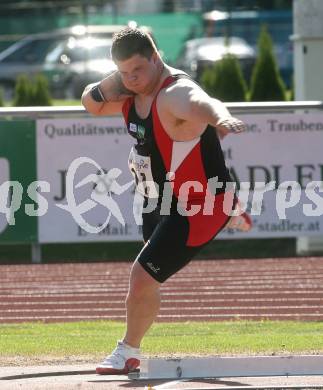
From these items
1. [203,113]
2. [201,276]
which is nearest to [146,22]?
[201,276]

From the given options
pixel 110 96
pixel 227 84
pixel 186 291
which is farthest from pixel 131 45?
pixel 227 84

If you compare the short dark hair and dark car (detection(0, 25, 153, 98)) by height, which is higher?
the short dark hair

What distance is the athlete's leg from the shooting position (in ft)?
22.2

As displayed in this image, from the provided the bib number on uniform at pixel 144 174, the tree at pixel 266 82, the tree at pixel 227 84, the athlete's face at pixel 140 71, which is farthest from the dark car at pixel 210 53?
the athlete's face at pixel 140 71

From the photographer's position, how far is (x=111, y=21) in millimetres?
32312

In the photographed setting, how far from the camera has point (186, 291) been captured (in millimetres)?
11828

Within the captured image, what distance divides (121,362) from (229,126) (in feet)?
5.80

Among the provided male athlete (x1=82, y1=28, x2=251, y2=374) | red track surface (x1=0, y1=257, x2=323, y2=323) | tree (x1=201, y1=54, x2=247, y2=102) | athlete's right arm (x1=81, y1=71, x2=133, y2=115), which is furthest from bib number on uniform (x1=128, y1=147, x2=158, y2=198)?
tree (x1=201, y1=54, x2=247, y2=102)

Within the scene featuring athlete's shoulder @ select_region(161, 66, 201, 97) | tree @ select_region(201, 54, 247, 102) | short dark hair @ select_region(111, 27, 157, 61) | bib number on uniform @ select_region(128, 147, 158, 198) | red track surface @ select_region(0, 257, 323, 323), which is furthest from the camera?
tree @ select_region(201, 54, 247, 102)

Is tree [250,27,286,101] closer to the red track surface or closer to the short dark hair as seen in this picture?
the red track surface

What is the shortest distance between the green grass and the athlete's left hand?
243 centimetres

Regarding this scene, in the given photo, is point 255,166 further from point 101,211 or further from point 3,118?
point 3,118

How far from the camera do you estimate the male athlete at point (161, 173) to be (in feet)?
21.6

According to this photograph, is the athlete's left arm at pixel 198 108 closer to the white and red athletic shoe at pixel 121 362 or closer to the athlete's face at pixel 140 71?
the athlete's face at pixel 140 71
